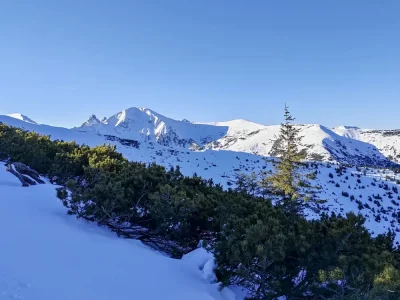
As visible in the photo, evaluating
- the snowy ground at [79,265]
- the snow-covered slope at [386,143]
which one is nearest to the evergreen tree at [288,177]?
the snowy ground at [79,265]

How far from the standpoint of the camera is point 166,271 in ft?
14.7

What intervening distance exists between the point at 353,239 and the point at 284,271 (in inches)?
49.5

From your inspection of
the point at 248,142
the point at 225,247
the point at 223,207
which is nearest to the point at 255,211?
the point at 223,207

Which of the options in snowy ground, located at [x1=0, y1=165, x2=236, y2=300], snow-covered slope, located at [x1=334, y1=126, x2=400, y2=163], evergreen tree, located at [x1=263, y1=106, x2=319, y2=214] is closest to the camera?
snowy ground, located at [x1=0, y1=165, x2=236, y2=300]

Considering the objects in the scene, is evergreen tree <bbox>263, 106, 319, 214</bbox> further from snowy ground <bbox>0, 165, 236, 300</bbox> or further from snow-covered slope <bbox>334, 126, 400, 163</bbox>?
snow-covered slope <bbox>334, 126, 400, 163</bbox>

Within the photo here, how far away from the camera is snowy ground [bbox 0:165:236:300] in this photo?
3.14 metres

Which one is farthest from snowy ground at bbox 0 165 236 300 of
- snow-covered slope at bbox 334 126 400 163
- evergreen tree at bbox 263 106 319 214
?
snow-covered slope at bbox 334 126 400 163

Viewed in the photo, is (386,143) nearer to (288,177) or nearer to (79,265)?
(288,177)

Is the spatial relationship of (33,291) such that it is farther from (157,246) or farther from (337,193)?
(337,193)

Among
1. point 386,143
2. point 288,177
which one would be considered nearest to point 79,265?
point 288,177

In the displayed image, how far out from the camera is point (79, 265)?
3811mm

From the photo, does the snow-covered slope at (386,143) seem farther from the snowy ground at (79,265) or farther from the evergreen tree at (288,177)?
the snowy ground at (79,265)

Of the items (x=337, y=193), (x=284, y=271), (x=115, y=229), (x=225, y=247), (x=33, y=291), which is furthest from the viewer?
(x=337, y=193)

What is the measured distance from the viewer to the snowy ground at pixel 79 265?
124 inches
